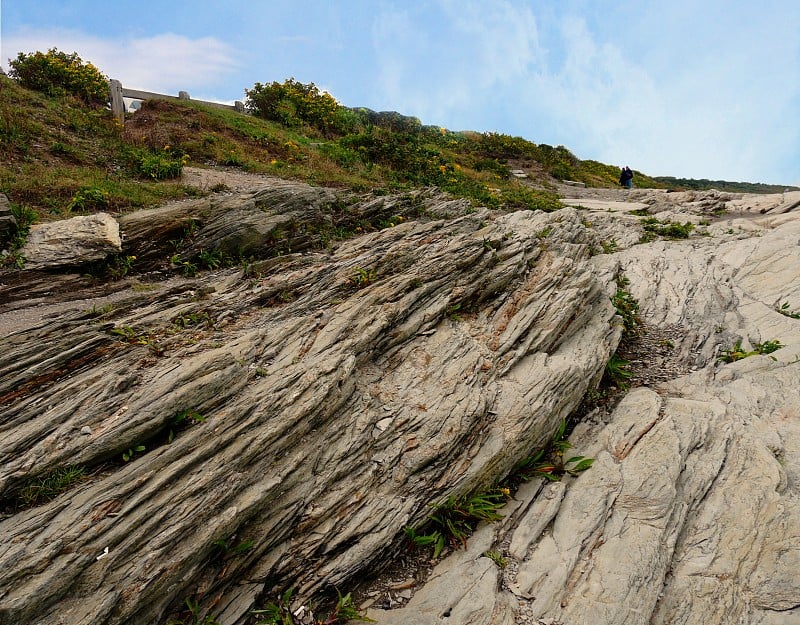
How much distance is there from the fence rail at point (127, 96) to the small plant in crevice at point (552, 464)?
2574cm

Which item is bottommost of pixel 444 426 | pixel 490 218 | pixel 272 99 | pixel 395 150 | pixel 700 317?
pixel 444 426

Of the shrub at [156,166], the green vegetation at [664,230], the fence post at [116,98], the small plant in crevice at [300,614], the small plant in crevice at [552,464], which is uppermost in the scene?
the fence post at [116,98]

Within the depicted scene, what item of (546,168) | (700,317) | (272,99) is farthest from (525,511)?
(546,168)

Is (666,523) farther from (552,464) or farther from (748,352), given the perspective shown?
(748,352)

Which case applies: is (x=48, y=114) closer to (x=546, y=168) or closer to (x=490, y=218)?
(x=490, y=218)

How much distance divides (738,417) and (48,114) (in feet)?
92.9

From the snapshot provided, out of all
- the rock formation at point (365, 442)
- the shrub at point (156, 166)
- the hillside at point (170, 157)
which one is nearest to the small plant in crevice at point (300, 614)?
the rock formation at point (365, 442)

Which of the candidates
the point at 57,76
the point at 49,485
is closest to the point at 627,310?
the point at 49,485

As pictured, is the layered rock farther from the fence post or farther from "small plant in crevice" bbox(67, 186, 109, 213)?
the fence post

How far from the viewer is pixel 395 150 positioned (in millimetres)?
27078

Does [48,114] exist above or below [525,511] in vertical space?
above

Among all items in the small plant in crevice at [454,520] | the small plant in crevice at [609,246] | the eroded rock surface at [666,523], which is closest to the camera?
the eroded rock surface at [666,523]

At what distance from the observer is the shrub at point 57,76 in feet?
79.9

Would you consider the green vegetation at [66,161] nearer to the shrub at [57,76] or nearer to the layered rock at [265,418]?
the shrub at [57,76]
